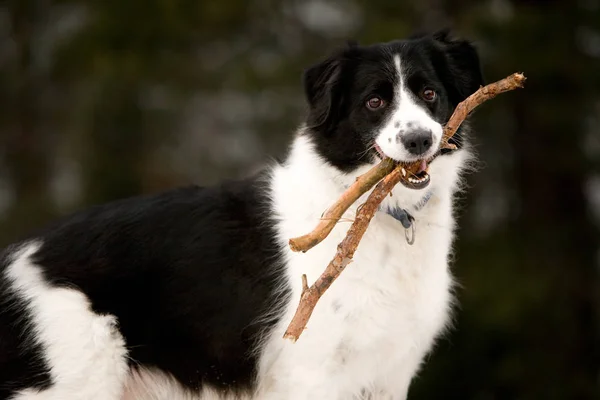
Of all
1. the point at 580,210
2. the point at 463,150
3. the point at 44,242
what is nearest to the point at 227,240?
the point at 44,242

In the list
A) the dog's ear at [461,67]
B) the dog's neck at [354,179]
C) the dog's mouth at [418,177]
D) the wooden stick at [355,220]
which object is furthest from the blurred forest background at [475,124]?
the wooden stick at [355,220]

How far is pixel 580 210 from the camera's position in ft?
37.5

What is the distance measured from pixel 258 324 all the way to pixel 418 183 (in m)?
1.15

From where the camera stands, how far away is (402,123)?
14.4 feet

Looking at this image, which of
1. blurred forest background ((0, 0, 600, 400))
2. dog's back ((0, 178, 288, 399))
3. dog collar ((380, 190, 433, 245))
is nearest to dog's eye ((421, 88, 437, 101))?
dog collar ((380, 190, 433, 245))

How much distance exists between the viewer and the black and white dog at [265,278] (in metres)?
4.52

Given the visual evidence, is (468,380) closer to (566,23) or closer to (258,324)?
(566,23)

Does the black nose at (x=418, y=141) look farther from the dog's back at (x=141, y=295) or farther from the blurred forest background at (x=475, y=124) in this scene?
the blurred forest background at (x=475, y=124)

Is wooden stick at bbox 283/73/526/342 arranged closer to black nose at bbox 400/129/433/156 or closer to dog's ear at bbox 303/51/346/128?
black nose at bbox 400/129/433/156

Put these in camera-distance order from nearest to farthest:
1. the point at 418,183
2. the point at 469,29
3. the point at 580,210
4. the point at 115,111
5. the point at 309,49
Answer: the point at 418,183
the point at 469,29
the point at 580,210
the point at 309,49
the point at 115,111

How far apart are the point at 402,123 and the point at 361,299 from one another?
918 millimetres

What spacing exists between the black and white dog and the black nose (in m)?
0.09

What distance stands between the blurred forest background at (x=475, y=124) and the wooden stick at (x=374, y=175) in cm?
592

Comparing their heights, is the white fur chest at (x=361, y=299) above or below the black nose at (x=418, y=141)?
below
